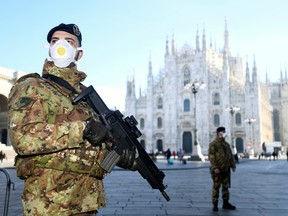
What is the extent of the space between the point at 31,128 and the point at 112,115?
586mm

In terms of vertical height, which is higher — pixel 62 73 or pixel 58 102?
pixel 62 73

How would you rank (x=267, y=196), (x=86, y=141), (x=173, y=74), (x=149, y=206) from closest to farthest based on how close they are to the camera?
(x=86, y=141) < (x=149, y=206) < (x=267, y=196) < (x=173, y=74)

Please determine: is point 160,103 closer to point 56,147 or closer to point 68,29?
point 68,29

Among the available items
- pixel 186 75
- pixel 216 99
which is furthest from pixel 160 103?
pixel 216 99

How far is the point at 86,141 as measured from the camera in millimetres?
2291

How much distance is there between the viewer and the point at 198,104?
49.5 meters

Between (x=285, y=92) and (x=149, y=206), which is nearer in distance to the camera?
(x=149, y=206)

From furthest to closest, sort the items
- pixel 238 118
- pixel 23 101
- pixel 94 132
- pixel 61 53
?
pixel 238 118 < pixel 61 53 < pixel 23 101 < pixel 94 132

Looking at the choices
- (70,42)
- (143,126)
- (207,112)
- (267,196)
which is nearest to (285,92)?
(207,112)

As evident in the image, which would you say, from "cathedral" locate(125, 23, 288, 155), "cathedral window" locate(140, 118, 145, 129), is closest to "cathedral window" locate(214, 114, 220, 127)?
"cathedral" locate(125, 23, 288, 155)

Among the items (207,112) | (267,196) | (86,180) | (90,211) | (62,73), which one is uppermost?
(207,112)

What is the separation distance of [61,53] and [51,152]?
80 centimetres

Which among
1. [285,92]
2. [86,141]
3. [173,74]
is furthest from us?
[285,92]

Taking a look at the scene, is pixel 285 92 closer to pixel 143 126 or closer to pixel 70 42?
pixel 143 126
